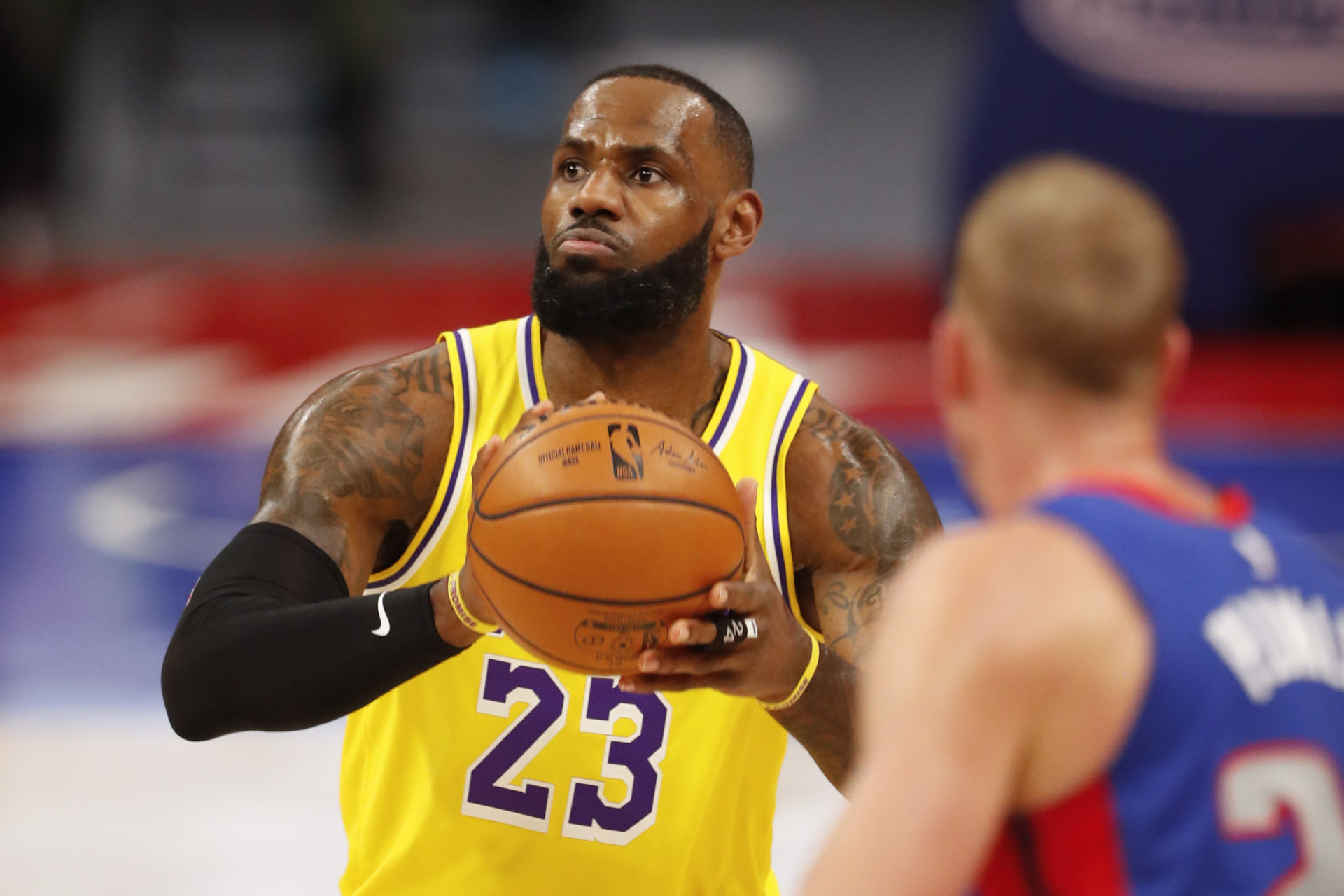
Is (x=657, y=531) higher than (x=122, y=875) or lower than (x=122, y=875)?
higher

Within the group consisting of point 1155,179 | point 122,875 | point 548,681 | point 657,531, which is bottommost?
point 122,875

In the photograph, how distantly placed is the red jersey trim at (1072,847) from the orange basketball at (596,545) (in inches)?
38.8

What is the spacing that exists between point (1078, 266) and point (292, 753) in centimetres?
509

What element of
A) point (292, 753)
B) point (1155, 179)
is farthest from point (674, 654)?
point (1155, 179)

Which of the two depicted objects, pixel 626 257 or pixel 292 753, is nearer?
pixel 626 257

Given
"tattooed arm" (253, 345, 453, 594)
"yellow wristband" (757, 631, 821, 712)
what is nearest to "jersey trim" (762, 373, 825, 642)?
"yellow wristband" (757, 631, 821, 712)

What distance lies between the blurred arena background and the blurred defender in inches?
134

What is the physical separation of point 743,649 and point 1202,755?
1122 millimetres

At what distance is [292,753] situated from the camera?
6637mm

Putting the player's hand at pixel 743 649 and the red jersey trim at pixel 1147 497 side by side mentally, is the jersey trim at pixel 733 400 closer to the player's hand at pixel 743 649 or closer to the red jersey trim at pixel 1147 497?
the player's hand at pixel 743 649

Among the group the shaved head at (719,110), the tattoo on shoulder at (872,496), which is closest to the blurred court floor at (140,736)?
the tattoo on shoulder at (872,496)

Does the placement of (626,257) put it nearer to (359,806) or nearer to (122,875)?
(359,806)

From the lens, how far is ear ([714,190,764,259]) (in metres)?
4.08

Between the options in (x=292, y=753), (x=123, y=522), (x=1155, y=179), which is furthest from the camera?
(x=1155, y=179)
